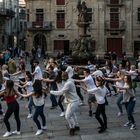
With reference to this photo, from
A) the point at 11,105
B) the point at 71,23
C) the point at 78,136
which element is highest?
the point at 71,23

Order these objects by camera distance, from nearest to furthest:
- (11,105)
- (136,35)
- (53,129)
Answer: (11,105)
(53,129)
(136,35)

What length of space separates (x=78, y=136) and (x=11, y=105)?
2.03 metres

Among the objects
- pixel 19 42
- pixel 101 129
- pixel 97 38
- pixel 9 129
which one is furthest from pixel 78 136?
pixel 19 42

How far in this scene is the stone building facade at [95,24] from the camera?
53.2m

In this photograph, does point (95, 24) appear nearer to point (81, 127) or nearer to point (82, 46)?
point (82, 46)

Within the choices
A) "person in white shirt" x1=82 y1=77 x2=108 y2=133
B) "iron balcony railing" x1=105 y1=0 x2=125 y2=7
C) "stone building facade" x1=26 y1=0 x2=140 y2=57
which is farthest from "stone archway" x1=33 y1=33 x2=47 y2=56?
"person in white shirt" x1=82 y1=77 x2=108 y2=133

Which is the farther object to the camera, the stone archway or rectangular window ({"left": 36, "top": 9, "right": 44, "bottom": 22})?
the stone archway

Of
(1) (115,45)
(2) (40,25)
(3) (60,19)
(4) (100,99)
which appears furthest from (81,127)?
(2) (40,25)

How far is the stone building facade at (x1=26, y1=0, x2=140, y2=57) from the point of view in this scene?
53219mm

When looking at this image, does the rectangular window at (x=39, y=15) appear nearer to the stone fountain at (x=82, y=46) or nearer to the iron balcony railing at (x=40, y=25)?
the iron balcony railing at (x=40, y=25)

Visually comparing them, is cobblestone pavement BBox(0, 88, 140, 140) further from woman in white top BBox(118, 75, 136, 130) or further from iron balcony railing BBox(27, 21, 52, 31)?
iron balcony railing BBox(27, 21, 52, 31)

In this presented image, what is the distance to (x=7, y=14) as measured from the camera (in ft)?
209

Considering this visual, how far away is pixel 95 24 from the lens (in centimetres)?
5366

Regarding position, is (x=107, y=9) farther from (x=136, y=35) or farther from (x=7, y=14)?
(x=7, y=14)
